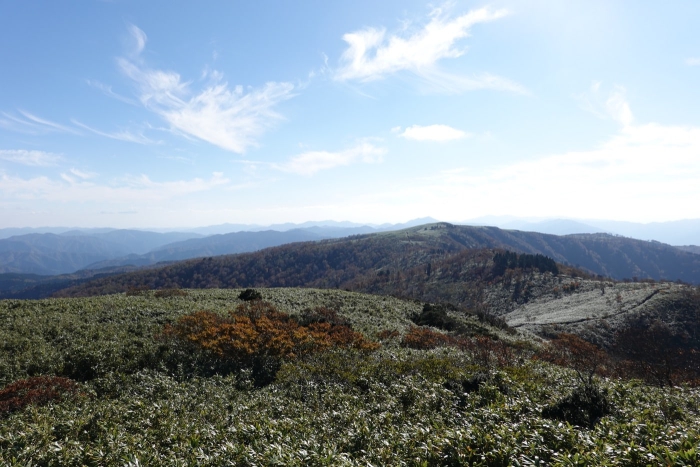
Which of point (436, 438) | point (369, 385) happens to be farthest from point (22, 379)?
point (436, 438)

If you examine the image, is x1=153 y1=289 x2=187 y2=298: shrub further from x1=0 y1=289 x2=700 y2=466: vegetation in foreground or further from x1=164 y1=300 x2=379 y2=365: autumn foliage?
x1=164 y1=300 x2=379 y2=365: autumn foliage

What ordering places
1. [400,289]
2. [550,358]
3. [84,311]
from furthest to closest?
[400,289] < [84,311] < [550,358]

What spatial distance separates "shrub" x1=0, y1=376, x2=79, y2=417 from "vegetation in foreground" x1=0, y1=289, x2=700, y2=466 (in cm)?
9

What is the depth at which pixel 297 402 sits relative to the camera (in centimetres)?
1197

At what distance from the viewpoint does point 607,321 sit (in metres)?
58.3

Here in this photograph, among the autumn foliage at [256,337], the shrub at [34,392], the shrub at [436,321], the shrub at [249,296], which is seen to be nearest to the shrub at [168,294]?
the shrub at [249,296]

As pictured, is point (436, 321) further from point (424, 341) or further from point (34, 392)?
point (34, 392)

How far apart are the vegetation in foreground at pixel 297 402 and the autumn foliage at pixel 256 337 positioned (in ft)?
0.40

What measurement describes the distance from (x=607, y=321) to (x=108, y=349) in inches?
2869

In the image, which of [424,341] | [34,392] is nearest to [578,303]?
[424,341]

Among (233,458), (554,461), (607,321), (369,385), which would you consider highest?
(554,461)

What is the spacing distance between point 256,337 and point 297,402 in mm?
7737

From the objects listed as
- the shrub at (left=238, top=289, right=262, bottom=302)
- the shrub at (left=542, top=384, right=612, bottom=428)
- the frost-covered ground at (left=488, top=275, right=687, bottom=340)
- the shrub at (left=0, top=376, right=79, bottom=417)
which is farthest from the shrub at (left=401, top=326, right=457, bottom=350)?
the frost-covered ground at (left=488, top=275, right=687, bottom=340)

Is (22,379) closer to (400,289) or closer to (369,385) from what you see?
(369,385)
